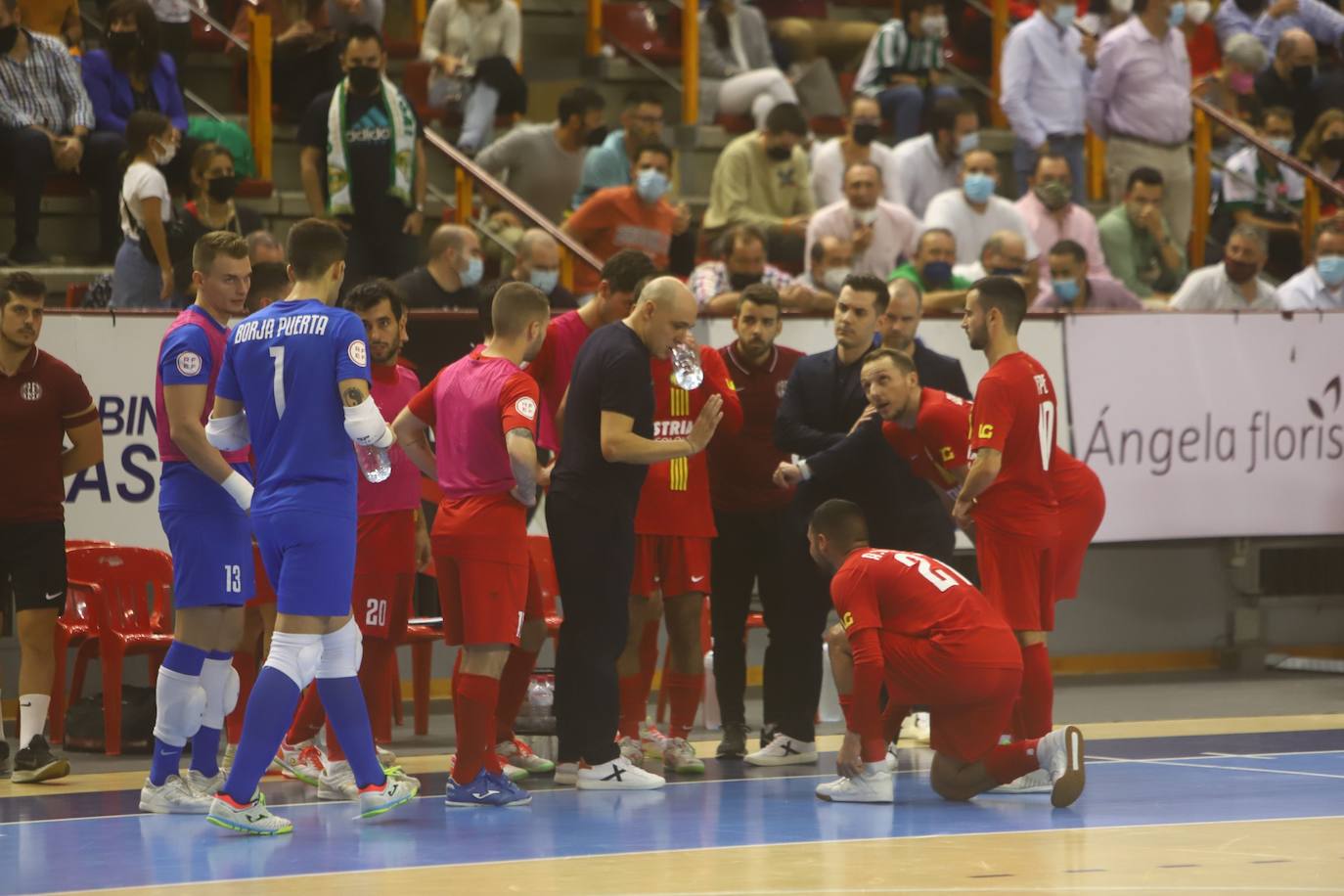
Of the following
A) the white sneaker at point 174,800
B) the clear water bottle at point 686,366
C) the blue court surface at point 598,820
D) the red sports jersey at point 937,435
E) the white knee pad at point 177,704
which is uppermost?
the clear water bottle at point 686,366

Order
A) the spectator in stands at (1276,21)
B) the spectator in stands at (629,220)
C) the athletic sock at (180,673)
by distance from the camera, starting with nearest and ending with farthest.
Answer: the athletic sock at (180,673) < the spectator in stands at (629,220) < the spectator in stands at (1276,21)

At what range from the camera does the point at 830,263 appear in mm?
13430

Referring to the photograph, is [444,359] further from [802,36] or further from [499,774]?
[802,36]

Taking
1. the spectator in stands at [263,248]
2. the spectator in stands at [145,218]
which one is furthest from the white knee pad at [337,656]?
the spectator in stands at [145,218]

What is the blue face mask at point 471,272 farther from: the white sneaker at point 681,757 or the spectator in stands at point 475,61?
the white sneaker at point 681,757

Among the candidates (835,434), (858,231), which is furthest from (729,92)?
(835,434)

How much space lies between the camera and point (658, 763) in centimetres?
986

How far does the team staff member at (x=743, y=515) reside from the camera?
9.97m

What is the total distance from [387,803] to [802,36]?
11.4 m

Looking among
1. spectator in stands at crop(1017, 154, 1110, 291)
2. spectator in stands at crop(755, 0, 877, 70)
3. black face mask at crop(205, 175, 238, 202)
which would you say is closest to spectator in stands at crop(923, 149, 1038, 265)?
spectator in stands at crop(1017, 154, 1110, 291)

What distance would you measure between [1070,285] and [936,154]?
2.37 meters

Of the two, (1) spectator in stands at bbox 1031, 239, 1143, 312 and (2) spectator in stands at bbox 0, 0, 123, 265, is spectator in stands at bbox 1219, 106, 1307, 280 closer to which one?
(1) spectator in stands at bbox 1031, 239, 1143, 312

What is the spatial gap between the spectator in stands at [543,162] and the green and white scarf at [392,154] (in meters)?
2.08

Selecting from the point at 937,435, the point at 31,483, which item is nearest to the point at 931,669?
the point at 937,435
